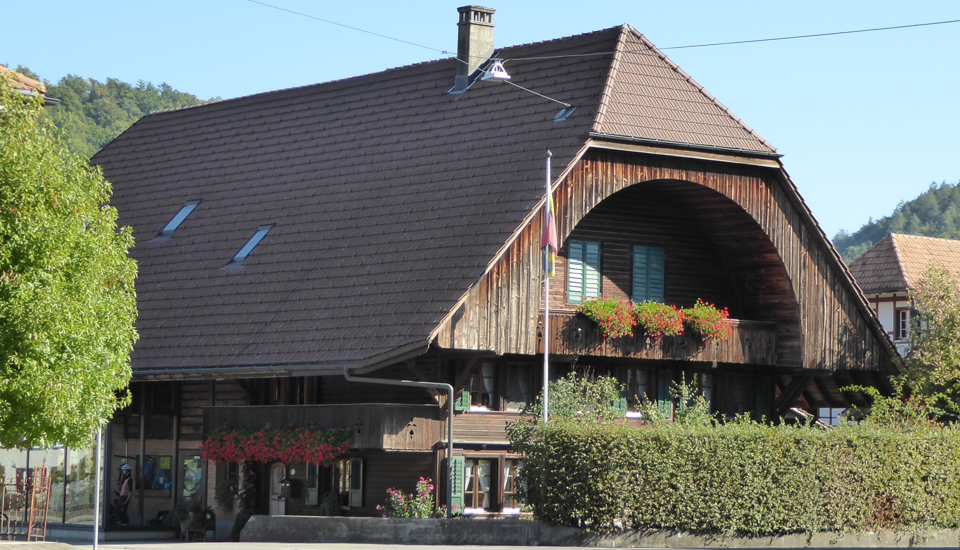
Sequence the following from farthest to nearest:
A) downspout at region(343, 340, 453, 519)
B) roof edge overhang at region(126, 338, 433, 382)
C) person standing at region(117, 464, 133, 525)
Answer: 1. person standing at region(117, 464, 133, 525)
2. downspout at region(343, 340, 453, 519)
3. roof edge overhang at region(126, 338, 433, 382)

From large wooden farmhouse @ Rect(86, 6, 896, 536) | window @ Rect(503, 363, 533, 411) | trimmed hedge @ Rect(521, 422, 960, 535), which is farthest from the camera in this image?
window @ Rect(503, 363, 533, 411)

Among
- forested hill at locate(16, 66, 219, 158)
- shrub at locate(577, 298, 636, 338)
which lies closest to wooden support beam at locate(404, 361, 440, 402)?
shrub at locate(577, 298, 636, 338)

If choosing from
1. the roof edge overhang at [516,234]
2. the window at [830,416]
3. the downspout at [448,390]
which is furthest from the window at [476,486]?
the window at [830,416]

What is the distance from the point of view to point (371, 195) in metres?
33.7

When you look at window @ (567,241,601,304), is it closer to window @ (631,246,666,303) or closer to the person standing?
window @ (631,246,666,303)

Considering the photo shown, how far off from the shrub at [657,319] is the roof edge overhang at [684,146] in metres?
3.55

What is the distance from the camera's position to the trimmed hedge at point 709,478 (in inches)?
952

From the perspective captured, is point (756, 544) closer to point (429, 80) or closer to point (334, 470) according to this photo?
point (334, 470)

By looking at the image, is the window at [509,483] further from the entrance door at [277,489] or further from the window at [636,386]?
the entrance door at [277,489]

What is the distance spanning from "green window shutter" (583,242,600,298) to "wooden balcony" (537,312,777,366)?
1.82 m

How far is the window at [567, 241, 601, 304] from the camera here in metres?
32.4

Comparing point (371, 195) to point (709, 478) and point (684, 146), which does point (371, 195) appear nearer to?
point (684, 146)

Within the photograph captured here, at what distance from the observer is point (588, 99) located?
31.8 metres

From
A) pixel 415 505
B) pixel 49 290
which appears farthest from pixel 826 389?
pixel 49 290
